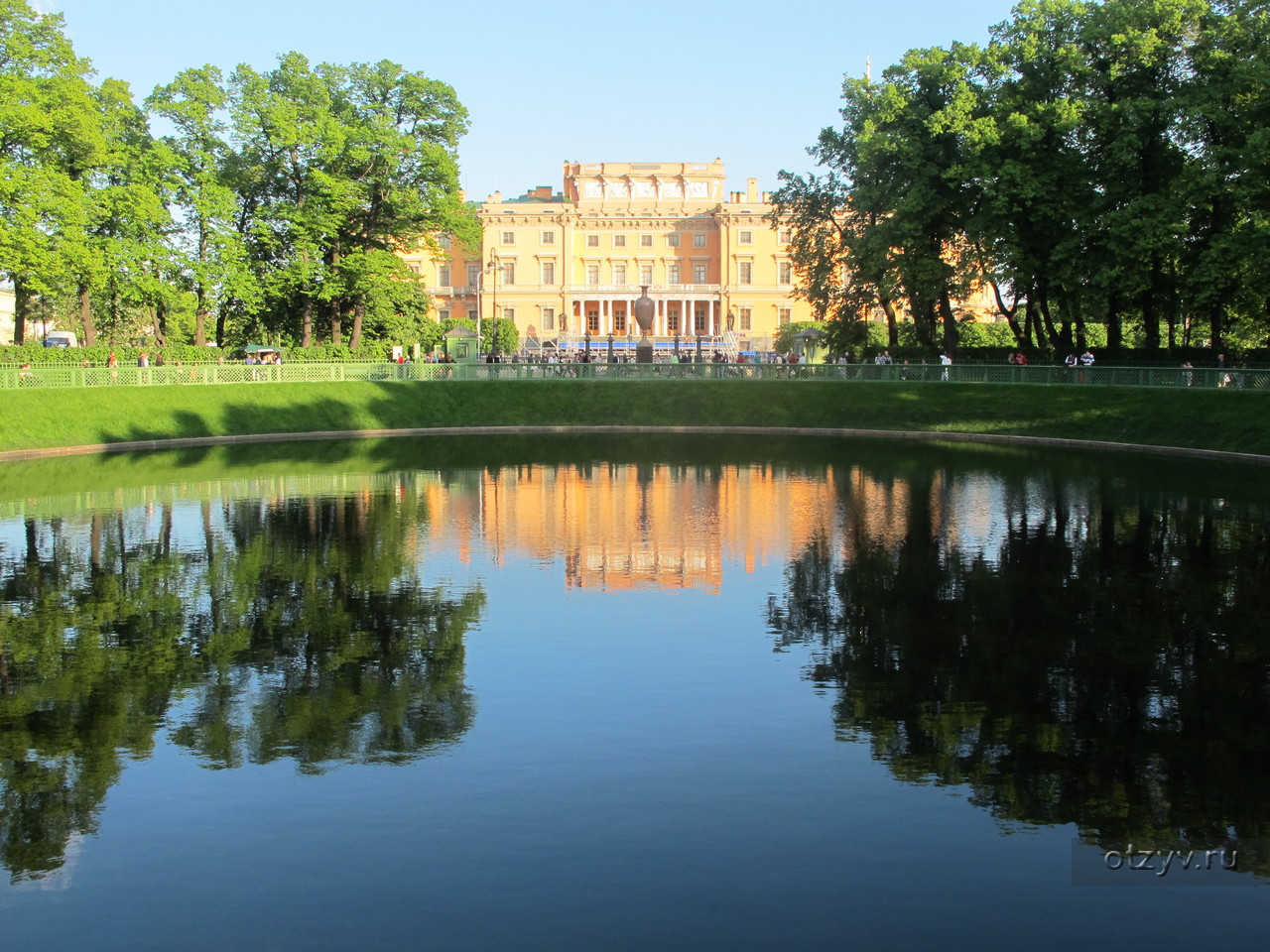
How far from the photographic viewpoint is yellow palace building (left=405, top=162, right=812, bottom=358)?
10038 cm

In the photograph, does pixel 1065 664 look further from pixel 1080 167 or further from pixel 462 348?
pixel 462 348

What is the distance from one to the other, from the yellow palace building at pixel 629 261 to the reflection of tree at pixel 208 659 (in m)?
81.3

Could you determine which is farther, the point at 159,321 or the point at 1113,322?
the point at 159,321

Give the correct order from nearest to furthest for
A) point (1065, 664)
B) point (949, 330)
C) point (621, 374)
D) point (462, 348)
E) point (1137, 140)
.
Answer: point (1065, 664)
point (1137, 140)
point (949, 330)
point (621, 374)
point (462, 348)

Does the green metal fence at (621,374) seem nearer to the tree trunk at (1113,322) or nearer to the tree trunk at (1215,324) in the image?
the tree trunk at (1113,322)

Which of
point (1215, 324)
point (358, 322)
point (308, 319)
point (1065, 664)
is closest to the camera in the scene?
point (1065, 664)

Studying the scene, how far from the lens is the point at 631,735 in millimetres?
11102

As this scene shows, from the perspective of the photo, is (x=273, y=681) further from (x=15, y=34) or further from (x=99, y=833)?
(x=15, y=34)

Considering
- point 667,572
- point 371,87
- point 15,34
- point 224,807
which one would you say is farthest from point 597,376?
point 224,807

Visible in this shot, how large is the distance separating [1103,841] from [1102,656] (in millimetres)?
4976

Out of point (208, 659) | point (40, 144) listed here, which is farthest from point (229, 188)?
point (208, 659)

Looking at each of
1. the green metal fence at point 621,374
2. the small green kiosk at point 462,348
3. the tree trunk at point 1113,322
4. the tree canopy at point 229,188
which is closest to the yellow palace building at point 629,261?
the small green kiosk at point 462,348

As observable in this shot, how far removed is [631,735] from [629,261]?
306 ft

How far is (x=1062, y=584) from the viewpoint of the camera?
1730cm
